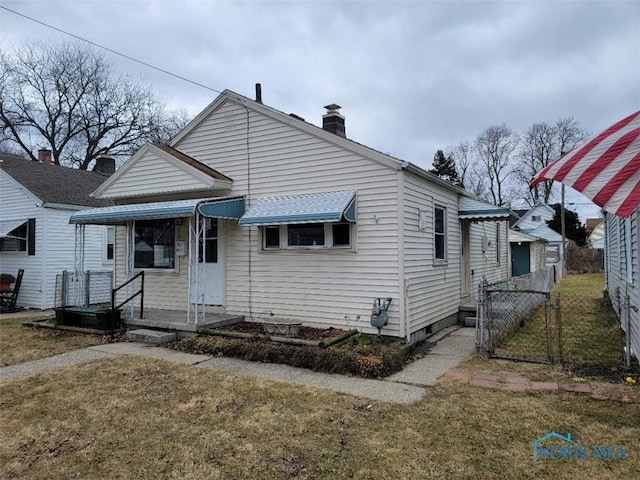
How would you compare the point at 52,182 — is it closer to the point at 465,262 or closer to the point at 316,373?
the point at 316,373

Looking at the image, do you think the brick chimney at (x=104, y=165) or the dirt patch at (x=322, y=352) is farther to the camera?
the brick chimney at (x=104, y=165)

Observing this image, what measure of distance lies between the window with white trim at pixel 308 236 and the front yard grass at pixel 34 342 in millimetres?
3896

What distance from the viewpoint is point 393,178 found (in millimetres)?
7695

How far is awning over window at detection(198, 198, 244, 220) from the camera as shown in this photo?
321 inches

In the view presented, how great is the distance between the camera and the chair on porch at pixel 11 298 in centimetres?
1337

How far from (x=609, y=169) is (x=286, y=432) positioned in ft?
12.6

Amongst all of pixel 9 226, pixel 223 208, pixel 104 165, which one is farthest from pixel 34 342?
pixel 104 165

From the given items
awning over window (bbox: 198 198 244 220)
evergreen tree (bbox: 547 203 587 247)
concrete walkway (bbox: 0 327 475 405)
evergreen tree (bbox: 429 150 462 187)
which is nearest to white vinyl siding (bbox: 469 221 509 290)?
concrete walkway (bbox: 0 327 475 405)

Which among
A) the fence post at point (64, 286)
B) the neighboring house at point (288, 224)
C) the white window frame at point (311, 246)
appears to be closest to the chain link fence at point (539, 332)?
the neighboring house at point (288, 224)

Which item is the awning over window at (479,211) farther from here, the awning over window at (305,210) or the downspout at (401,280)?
the awning over window at (305,210)

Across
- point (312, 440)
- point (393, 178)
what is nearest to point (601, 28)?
point (393, 178)

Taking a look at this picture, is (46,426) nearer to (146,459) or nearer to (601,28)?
(146,459)

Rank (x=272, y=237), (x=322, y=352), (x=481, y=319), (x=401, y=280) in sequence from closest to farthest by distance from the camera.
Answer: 1. (x=322, y=352)
2. (x=481, y=319)
3. (x=401, y=280)
4. (x=272, y=237)

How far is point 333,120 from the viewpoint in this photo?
9.95m
